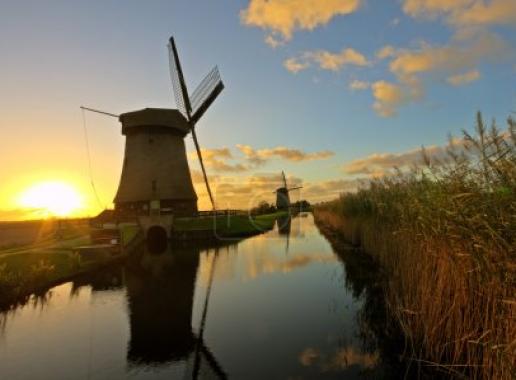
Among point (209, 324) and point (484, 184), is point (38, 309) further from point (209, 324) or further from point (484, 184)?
point (484, 184)

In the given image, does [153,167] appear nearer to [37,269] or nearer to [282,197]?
[37,269]

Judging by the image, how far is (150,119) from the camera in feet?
129

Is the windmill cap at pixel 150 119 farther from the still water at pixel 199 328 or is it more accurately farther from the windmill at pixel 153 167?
the still water at pixel 199 328

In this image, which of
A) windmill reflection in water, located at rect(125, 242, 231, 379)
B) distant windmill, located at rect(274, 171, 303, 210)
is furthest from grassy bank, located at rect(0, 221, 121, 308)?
distant windmill, located at rect(274, 171, 303, 210)

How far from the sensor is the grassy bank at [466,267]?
5.00 m

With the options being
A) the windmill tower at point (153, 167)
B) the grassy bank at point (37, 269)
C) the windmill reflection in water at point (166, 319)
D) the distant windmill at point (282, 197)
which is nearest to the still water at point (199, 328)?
the windmill reflection in water at point (166, 319)

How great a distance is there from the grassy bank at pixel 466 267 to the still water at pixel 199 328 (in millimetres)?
1462

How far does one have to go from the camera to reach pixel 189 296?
1486cm

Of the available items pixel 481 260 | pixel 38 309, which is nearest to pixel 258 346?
pixel 481 260

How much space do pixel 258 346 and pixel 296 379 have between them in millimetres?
2037

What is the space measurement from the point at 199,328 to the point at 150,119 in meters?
31.9

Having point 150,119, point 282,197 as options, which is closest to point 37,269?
point 150,119

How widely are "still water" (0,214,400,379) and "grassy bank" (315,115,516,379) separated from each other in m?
1.46

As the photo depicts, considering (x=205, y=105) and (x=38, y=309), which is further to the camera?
(x=205, y=105)
